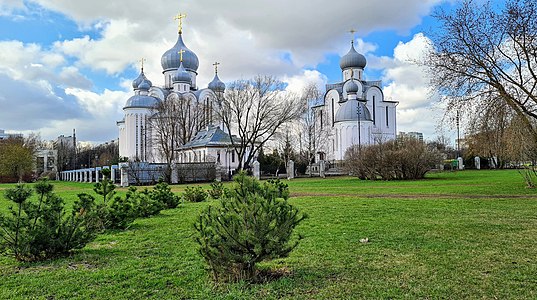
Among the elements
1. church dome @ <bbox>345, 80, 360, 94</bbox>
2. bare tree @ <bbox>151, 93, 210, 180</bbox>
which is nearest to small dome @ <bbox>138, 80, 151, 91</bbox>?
bare tree @ <bbox>151, 93, 210, 180</bbox>

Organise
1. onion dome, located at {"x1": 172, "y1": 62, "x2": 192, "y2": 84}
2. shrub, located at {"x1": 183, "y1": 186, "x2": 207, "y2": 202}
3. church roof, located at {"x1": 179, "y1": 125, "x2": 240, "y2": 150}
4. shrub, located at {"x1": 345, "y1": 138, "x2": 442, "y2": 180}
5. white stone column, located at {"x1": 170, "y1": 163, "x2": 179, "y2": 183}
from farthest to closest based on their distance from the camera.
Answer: onion dome, located at {"x1": 172, "y1": 62, "x2": 192, "y2": 84} < church roof, located at {"x1": 179, "y1": 125, "x2": 240, "y2": 150} < white stone column, located at {"x1": 170, "y1": 163, "x2": 179, "y2": 183} < shrub, located at {"x1": 345, "y1": 138, "x2": 442, "y2": 180} < shrub, located at {"x1": 183, "y1": 186, "x2": 207, "y2": 202}

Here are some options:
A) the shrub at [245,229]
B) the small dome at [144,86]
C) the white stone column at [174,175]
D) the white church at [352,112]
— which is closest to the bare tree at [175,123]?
the white stone column at [174,175]

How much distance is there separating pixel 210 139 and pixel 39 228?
39.0 m

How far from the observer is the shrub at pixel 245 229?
4.53 m

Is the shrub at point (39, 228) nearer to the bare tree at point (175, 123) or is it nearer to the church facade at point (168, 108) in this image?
the bare tree at point (175, 123)

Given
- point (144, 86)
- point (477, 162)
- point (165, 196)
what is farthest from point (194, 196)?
point (144, 86)

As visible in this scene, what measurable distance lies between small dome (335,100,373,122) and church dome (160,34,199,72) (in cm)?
2389

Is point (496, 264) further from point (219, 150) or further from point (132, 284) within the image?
point (219, 150)

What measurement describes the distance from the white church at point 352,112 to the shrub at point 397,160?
→ 18.5 m

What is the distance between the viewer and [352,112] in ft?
189

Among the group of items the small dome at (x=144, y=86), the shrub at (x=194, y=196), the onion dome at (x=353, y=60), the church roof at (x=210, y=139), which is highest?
the onion dome at (x=353, y=60)

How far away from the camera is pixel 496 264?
17.9 feet

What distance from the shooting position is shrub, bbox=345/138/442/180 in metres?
30.3

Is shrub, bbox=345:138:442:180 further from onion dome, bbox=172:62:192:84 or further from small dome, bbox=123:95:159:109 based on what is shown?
small dome, bbox=123:95:159:109
